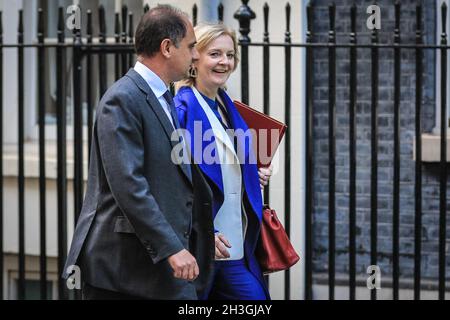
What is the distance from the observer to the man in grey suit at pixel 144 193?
11.2 ft

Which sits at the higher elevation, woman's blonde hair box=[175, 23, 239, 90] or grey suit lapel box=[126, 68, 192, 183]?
woman's blonde hair box=[175, 23, 239, 90]

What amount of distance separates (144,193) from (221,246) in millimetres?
590

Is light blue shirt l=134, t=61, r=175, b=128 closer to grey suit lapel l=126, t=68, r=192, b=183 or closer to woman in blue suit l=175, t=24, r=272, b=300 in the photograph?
grey suit lapel l=126, t=68, r=192, b=183

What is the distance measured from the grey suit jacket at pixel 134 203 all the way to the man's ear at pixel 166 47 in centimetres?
13

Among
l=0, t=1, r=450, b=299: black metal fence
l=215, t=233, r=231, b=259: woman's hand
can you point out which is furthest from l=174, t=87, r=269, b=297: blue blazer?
l=0, t=1, r=450, b=299: black metal fence

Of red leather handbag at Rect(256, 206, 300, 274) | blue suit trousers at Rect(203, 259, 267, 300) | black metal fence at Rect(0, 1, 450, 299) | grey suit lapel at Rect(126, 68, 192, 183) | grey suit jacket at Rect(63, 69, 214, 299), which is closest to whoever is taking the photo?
grey suit jacket at Rect(63, 69, 214, 299)

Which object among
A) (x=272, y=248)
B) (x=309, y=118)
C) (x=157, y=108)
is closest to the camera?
(x=157, y=108)

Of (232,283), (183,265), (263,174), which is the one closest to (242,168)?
(263,174)

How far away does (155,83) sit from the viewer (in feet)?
12.0

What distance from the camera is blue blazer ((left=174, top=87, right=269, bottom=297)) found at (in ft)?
12.8

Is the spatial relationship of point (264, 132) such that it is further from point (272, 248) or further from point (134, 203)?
point (134, 203)

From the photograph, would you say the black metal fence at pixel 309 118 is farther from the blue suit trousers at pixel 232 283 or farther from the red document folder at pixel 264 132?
the blue suit trousers at pixel 232 283

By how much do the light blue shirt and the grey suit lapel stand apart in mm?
29

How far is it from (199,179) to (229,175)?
0.22 m
